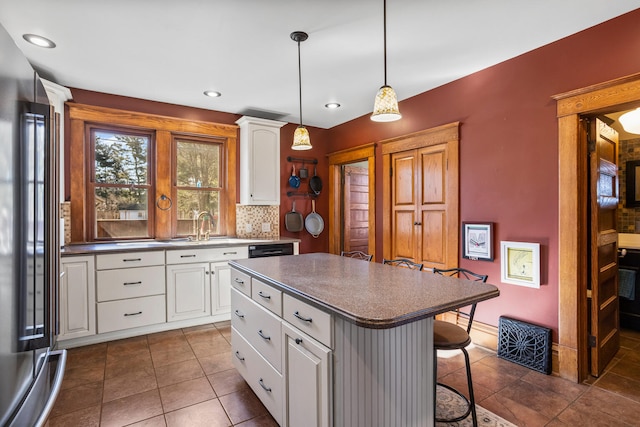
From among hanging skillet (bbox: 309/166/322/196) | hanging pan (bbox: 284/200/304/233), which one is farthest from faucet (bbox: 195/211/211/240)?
hanging skillet (bbox: 309/166/322/196)

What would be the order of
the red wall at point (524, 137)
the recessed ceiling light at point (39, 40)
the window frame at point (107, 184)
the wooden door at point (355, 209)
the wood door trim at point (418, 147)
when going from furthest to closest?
1. the wooden door at point (355, 209)
2. the window frame at point (107, 184)
3. the wood door trim at point (418, 147)
4. the recessed ceiling light at point (39, 40)
5. the red wall at point (524, 137)

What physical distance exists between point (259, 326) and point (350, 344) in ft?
2.65

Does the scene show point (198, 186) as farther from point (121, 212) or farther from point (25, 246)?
point (25, 246)

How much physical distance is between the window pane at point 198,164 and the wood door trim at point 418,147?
2166 millimetres

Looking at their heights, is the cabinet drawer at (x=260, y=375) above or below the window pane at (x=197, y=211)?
below

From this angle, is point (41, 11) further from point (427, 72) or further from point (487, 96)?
point (487, 96)

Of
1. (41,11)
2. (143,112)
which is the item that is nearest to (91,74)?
(143,112)

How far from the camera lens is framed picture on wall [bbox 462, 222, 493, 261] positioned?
2908 mm

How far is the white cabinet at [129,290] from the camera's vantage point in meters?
3.12

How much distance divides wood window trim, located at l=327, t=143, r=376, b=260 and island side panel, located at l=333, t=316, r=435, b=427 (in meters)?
2.69

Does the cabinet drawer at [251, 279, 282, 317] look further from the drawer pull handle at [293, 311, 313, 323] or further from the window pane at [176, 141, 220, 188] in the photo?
the window pane at [176, 141, 220, 188]

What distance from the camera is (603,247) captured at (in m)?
2.58

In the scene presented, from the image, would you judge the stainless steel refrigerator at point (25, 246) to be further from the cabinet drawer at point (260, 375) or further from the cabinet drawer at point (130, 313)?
the cabinet drawer at point (130, 313)

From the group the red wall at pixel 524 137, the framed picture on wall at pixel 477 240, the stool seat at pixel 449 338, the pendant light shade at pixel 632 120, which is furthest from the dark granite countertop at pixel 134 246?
the pendant light shade at pixel 632 120
